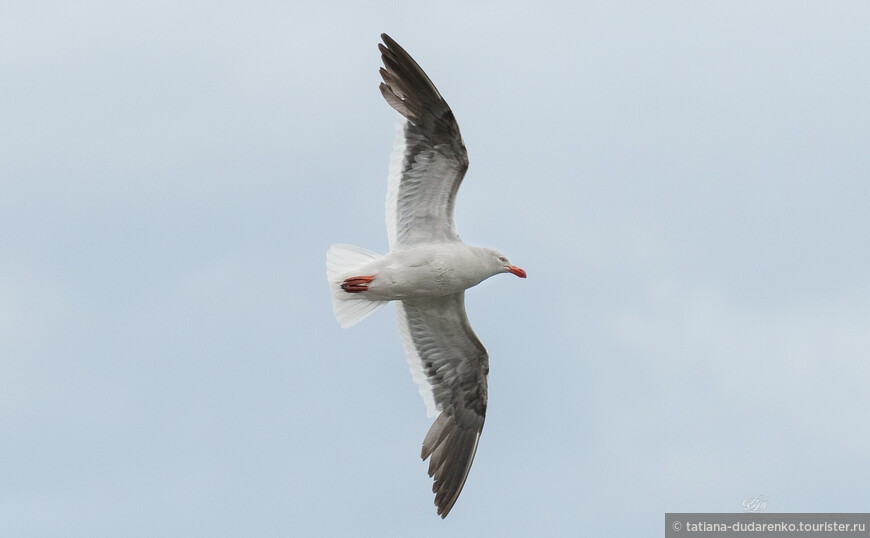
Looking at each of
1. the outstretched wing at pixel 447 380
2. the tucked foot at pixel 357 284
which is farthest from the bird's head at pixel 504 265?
the tucked foot at pixel 357 284

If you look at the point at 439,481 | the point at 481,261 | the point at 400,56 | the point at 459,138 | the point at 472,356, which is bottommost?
the point at 439,481

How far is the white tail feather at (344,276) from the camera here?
15867mm

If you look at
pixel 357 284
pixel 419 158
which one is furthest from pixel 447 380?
pixel 419 158

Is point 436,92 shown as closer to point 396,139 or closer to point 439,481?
point 396,139

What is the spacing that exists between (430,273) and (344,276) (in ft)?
3.59

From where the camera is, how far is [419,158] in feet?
51.0

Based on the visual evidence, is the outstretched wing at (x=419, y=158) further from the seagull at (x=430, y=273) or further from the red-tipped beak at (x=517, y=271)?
the red-tipped beak at (x=517, y=271)

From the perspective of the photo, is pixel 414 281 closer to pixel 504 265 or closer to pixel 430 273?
pixel 430 273

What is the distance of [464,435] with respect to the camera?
55.9ft

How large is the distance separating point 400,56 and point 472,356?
4.23 m

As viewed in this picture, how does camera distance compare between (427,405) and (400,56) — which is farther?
(427,405)

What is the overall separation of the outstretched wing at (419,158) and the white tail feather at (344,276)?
0.44 m

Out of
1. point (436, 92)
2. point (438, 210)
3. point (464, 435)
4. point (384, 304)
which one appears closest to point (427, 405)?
point (464, 435)

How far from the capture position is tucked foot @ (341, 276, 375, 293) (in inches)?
617
